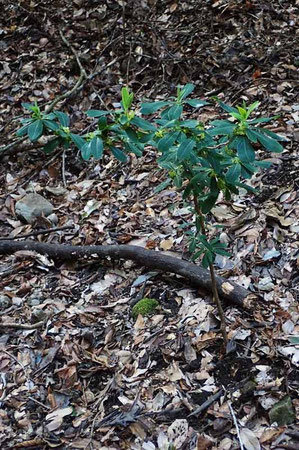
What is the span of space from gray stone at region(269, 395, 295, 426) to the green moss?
3.53ft

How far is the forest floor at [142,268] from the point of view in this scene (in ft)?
9.19

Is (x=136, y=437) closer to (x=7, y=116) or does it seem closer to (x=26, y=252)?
(x=26, y=252)

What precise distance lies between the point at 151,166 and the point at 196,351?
2298mm

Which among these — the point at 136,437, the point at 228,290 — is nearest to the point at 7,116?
the point at 228,290

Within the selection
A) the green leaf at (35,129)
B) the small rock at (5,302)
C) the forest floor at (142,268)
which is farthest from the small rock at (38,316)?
the green leaf at (35,129)

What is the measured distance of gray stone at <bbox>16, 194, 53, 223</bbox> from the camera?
15.7 ft

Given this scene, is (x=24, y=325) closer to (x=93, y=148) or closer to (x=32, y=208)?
(x=32, y=208)

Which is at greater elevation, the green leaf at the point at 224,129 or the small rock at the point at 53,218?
the green leaf at the point at 224,129

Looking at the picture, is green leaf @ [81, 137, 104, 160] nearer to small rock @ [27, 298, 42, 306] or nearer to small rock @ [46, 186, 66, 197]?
small rock @ [27, 298, 42, 306]

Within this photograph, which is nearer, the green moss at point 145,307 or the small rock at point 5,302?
the green moss at point 145,307

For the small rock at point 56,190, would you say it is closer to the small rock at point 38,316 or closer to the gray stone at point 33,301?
the gray stone at point 33,301

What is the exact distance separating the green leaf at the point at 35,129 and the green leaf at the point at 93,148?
0.23 m

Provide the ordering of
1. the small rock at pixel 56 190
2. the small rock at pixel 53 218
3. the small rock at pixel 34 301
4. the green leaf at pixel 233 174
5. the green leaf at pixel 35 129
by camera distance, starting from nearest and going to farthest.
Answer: the green leaf at pixel 233 174, the green leaf at pixel 35 129, the small rock at pixel 34 301, the small rock at pixel 53 218, the small rock at pixel 56 190

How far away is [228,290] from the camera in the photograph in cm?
323
